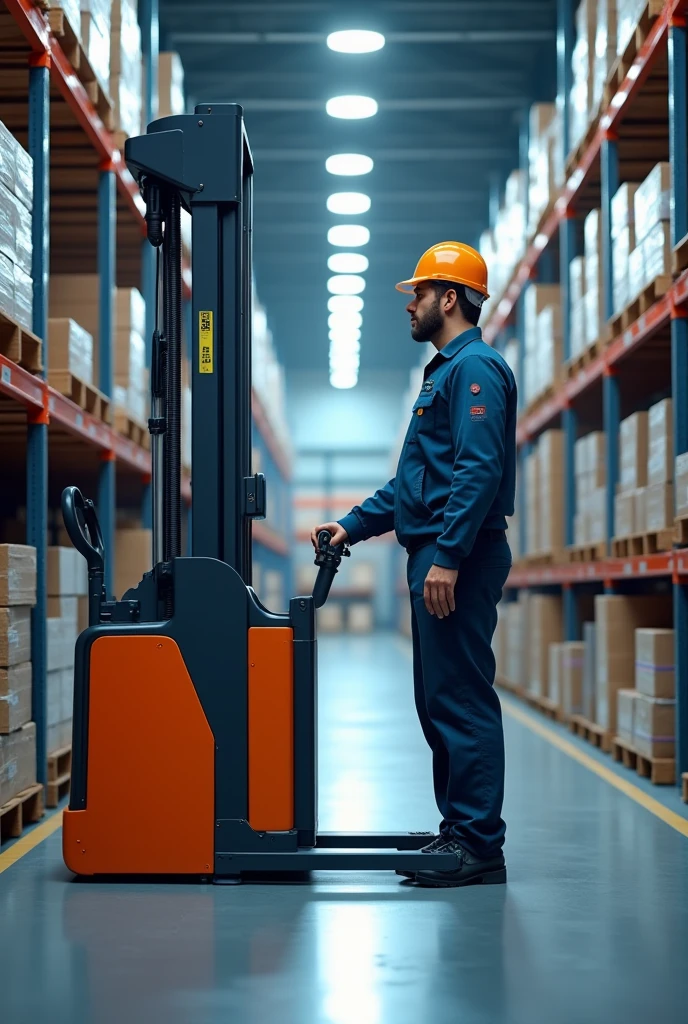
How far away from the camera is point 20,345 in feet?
15.5

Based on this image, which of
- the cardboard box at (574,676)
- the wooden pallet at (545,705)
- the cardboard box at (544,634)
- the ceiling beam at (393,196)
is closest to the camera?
the cardboard box at (574,676)

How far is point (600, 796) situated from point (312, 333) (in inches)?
815

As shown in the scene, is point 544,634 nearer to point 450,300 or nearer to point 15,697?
point 15,697

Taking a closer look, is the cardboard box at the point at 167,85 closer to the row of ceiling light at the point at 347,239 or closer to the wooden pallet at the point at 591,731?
the row of ceiling light at the point at 347,239

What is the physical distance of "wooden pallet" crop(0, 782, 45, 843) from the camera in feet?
14.9

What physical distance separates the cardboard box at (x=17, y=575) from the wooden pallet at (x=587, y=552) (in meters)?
3.80

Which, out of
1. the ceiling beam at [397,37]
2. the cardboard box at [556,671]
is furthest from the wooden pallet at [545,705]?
the ceiling beam at [397,37]

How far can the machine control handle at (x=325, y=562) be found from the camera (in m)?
3.79

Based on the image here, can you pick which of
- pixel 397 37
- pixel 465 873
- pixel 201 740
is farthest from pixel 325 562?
pixel 397 37

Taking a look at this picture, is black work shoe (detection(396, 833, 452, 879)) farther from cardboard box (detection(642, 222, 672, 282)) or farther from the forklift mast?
cardboard box (detection(642, 222, 672, 282))

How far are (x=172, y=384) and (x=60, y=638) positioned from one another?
197 cm

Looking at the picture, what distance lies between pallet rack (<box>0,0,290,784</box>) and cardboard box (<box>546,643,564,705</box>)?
3051 millimetres

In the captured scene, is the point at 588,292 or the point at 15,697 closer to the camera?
the point at 15,697

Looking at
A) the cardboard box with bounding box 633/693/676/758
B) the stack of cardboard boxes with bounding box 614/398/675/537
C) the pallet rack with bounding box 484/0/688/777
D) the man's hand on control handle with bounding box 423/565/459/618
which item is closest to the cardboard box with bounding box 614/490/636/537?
the stack of cardboard boxes with bounding box 614/398/675/537
